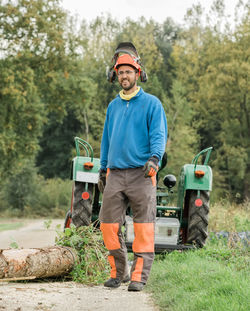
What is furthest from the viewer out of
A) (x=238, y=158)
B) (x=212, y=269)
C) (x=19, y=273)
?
(x=238, y=158)

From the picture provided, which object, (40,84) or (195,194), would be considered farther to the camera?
(40,84)

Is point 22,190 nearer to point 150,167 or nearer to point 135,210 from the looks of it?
point 135,210

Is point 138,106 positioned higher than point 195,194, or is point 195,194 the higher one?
point 138,106

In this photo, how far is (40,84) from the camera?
2561cm

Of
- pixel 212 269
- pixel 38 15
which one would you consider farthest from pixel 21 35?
pixel 212 269

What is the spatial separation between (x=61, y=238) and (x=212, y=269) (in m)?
1.82

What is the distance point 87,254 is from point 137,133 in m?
2.22

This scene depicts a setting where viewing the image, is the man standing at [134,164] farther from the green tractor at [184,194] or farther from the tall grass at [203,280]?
the green tractor at [184,194]

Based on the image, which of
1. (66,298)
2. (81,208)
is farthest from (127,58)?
(81,208)

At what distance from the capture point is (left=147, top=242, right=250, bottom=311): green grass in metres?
4.75

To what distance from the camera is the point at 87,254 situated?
6801 millimetres

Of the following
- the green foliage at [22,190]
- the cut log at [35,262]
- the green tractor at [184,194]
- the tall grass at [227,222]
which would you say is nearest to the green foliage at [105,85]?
the green foliage at [22,190]

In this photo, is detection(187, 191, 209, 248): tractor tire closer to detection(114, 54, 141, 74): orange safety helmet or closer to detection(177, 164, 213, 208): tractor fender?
detection(177, 164, 213, 208): tractor fender

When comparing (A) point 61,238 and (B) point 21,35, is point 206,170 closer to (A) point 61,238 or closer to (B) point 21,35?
(A) point 61,238
